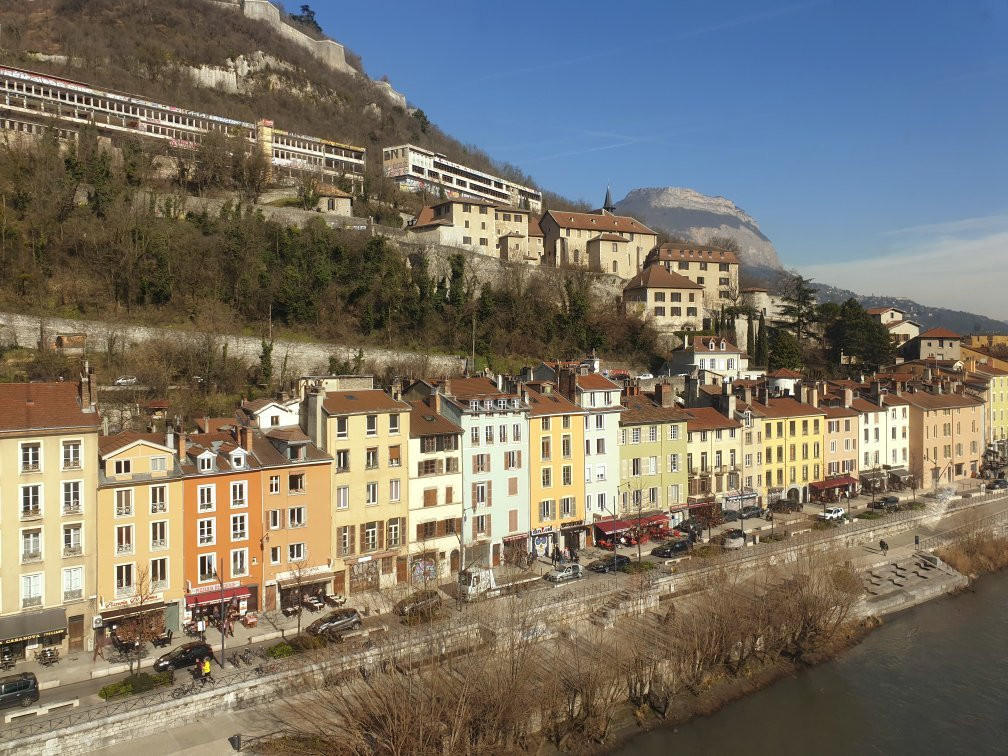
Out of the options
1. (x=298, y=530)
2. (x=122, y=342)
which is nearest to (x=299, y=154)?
(x=122, y=342)

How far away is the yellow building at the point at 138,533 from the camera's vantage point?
84.0ft

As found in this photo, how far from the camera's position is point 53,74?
75438 millimetres

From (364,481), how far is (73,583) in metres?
11.0

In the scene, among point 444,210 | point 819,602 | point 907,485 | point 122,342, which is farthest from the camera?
point 444,210

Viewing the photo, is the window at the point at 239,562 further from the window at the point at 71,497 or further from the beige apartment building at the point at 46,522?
the window at the point at 71,497

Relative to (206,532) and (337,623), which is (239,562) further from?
(337,623)

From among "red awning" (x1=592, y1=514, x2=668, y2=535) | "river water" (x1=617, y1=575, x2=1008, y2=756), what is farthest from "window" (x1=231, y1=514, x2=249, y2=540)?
"red awning" (x1=592, y1=514, x2=668, y2=535)

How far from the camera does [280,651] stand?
2397 centimetres

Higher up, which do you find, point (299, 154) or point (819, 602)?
point (299, 154)

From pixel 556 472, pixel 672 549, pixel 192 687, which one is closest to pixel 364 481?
pixel 556 472

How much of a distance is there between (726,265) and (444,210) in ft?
103

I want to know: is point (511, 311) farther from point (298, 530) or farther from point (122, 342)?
point (298, 530)

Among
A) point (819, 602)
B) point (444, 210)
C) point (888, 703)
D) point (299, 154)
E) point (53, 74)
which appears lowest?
point (888, 703)

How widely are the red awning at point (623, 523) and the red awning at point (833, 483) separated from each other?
1401cm
